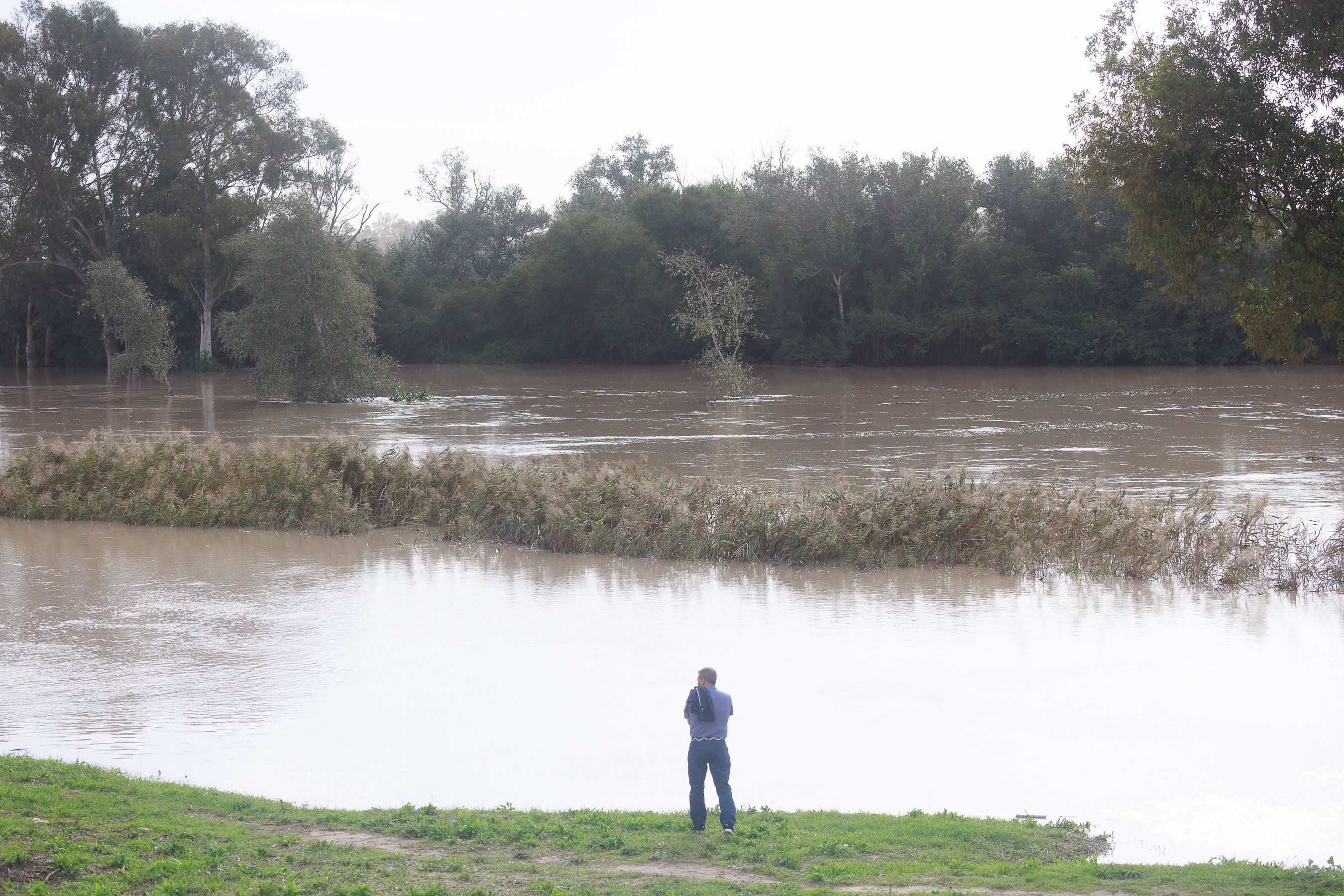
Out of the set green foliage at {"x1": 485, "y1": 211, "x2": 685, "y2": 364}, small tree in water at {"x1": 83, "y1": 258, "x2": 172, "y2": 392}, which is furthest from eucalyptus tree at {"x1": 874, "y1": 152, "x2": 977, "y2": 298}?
small tree in water at {"x1": 83, "y1": 258, "x2": 172, "y2": 392}

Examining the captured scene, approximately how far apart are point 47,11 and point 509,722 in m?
68.2

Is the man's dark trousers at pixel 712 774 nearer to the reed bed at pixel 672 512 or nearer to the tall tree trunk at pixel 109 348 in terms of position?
the reed bed at pixel 672 512

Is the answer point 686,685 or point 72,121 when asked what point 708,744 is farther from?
point 72,121

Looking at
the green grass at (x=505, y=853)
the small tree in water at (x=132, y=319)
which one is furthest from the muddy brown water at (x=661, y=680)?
the small tree in water at (x=132, y=319)

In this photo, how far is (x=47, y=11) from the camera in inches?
2591

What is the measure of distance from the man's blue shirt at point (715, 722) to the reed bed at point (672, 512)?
33.3 ft

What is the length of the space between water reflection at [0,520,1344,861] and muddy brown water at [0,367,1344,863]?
4 cm

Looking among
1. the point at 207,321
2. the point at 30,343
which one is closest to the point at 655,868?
the point at 207,321

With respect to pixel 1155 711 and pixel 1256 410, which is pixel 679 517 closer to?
pixel 1155 711

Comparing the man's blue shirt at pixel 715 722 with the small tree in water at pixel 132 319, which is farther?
the small tree in water at pixel 132 319

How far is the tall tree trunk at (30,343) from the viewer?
76625 millimetres

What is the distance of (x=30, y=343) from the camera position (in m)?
77.2

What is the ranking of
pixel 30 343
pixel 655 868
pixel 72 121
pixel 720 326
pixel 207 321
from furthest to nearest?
1. pixel 30 343
2. pixel 207 321
3. pixel 72 121
4. pixel 720 326
5. pixel 655 868

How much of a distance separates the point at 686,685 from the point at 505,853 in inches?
198
